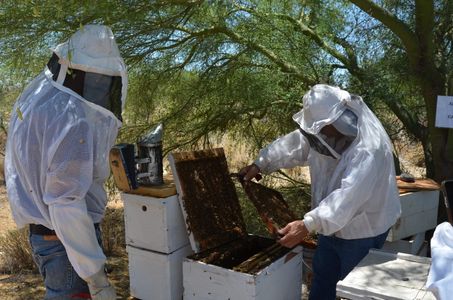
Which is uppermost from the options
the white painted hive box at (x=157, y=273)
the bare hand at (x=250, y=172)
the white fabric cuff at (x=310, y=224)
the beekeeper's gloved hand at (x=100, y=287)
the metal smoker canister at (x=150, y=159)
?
the metal smoker canister at (x=150, y=159)

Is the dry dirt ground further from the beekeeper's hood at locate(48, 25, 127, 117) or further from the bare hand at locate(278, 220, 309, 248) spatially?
the beekeeper's hood at locate(48, 25, 127, 117)

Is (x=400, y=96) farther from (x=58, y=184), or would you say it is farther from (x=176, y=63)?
(x=58, y=184)

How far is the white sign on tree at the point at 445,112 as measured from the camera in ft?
10.5

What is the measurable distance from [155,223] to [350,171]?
125cm

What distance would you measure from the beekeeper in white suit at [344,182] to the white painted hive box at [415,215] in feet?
1.53

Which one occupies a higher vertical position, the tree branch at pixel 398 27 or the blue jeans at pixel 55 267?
the tree branch at pixel 398 27

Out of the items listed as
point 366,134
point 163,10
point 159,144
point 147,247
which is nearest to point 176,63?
point 163,10

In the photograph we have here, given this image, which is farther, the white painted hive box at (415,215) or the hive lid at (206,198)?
the white painted hive box at (415,215)

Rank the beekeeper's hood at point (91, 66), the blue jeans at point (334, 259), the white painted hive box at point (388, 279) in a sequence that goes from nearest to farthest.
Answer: the white painted hive box at point (388, 279) → the beekeeper's hood at point (91, 66) → the blue jeans at point (334, 259)

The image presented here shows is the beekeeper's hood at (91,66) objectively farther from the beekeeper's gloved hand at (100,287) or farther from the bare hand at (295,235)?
the bare hand at (295,235)

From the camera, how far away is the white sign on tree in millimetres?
3197

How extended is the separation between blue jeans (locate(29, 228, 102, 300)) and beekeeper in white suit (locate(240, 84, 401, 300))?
109cm

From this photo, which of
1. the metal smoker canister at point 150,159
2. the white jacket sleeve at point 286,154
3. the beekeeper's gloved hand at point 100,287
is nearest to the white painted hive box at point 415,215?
the white jacket sleeve at point 286,154

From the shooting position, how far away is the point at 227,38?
4809 mm
